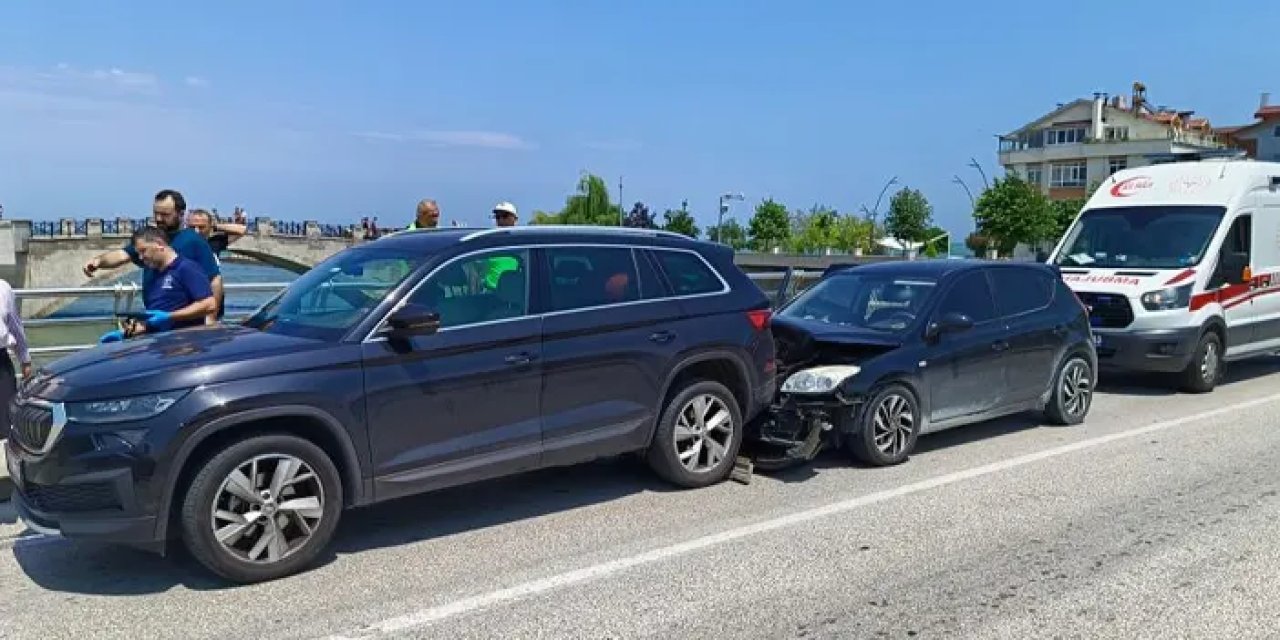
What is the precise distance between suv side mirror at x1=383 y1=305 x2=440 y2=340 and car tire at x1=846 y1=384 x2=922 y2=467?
11.2 feet

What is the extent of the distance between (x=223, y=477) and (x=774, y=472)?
3.82 m

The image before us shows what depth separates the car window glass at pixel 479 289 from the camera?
5402mm

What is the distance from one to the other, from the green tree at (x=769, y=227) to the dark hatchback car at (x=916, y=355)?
71696mm

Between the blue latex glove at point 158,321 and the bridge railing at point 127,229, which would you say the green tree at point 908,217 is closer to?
the bridge railing at point 127,229

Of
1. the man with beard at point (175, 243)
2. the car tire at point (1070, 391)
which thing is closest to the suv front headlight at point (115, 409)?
the man with beard at point (175, 243)

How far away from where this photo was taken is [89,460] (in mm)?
4422

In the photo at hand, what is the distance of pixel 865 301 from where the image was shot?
8219 mm

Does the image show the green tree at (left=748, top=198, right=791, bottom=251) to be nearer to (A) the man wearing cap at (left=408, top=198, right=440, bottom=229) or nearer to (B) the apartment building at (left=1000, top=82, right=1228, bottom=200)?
(B) the apartment building at (left=1000, top=82, right=1228, bottom=200)

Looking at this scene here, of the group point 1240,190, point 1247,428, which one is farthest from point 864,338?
point 1240,190

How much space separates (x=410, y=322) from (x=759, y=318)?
8.53ft

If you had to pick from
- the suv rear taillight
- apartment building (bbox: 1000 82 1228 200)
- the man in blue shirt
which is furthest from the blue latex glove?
apartment building (bbox: 1000 82 1228 200)

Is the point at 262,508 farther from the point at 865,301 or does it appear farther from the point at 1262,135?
the point at 1262,135

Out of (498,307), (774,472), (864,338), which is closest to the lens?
(498,307)

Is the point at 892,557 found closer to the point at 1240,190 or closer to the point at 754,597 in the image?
A: the point at 754,597
